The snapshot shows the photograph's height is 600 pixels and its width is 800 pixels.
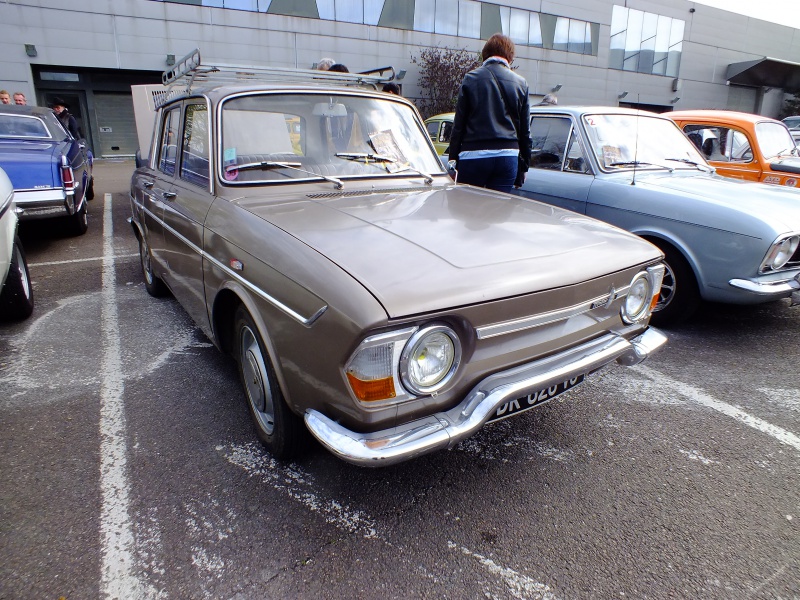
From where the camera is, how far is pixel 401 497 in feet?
7.34

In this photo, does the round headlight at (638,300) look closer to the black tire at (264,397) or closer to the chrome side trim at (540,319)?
the chrome side trim at (540,319)

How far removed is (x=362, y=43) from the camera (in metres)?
22.0

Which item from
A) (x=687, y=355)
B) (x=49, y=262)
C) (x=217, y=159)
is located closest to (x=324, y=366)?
(x=217, y=159)

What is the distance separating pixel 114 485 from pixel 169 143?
2381 mm

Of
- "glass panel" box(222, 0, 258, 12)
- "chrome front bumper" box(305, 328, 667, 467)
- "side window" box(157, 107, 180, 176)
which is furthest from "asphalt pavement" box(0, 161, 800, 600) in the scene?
"glass panel" box(222, 0, 258, 12)

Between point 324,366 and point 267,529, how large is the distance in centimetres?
77

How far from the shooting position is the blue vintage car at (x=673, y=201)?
364 cm

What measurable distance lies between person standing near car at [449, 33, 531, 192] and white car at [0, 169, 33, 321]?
3386 millimetres

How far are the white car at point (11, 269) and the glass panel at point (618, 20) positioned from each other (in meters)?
31.7

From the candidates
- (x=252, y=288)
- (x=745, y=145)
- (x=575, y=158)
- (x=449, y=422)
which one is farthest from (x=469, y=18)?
(x=449, y=422)

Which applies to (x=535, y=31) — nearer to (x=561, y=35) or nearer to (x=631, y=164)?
(x=561, y=35)

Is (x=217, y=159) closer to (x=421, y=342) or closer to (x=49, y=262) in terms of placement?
(x=421, y=342)

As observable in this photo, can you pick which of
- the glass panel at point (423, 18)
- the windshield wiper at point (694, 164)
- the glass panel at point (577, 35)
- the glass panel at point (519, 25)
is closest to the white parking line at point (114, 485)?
the windshield wiper at point (694, 164)

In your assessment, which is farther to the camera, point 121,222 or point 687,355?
point 121,222
